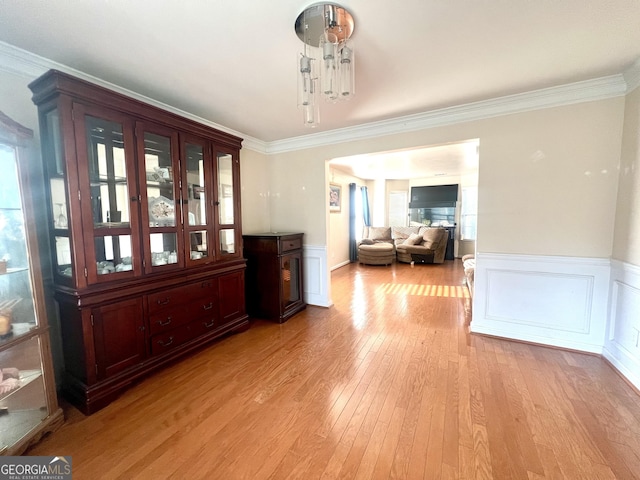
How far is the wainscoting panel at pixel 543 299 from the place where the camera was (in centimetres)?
Answer: 230

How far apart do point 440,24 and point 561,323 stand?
2.70 metres

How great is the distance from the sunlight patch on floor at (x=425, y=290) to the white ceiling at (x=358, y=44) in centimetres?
281

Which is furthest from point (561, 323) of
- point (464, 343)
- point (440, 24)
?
point (440, 24)

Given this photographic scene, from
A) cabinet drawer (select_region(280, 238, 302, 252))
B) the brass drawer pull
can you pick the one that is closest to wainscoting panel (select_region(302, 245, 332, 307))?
cabinet drawer (select_region(280, 238, 302, 252))

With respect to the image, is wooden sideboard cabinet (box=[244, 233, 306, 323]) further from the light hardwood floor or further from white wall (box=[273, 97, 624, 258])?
white wall (box=[273, 97, 624, 258])

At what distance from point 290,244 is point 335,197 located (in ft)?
10.3

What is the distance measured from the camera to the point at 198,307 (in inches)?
95.0

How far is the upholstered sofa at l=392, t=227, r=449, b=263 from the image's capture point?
642 cm

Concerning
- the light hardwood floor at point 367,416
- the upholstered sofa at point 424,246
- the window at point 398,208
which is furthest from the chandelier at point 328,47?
the window at point 398,208

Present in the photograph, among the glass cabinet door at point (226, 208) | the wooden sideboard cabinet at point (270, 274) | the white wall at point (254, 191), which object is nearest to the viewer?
the glass cabinet door at point (226, 208)

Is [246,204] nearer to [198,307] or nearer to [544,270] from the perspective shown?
[198,307]

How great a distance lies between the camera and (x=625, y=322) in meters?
2.04

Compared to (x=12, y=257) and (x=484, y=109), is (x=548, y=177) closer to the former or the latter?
(x=484, y=109)

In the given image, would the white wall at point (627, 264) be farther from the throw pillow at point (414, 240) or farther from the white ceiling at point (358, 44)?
the throw pillow at point (414, 240)
